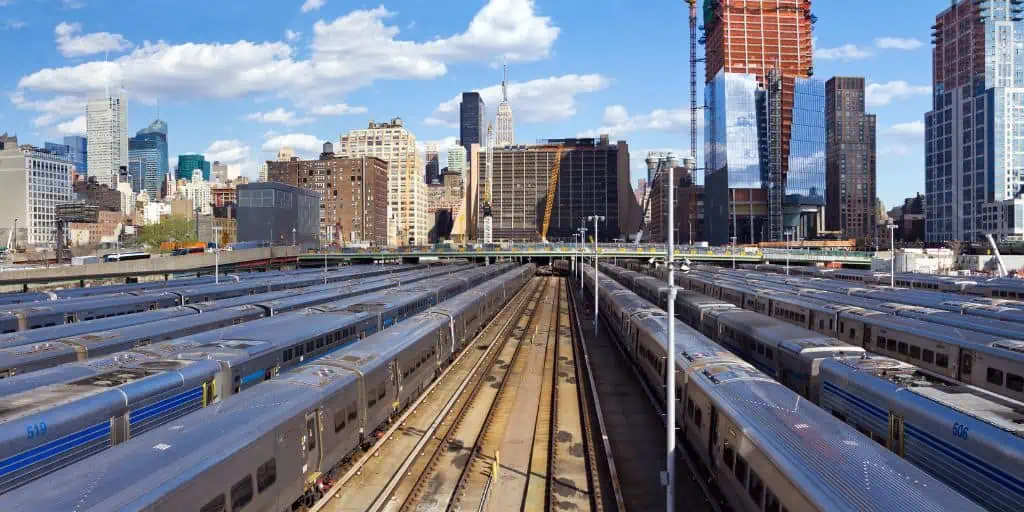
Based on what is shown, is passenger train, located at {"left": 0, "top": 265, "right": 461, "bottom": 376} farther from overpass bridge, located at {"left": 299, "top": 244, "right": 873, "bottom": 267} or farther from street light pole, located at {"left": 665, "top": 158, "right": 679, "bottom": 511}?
overpass bridge, located at {"left": 299, "top": 244, "right": 873, "bottom": 267}

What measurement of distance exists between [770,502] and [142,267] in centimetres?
8110

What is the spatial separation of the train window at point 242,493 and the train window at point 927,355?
69.4 ft

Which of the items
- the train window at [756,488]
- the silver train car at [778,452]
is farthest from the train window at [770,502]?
the train window at [756,488]

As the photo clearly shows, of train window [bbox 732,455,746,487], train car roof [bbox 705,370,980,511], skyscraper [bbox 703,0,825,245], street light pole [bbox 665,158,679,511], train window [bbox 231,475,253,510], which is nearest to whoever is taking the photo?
train car roof [bbox 705,370,980,511]

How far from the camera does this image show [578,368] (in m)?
36.1

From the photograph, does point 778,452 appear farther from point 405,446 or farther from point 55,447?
point 55,447

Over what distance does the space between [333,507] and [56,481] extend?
7.92 meters

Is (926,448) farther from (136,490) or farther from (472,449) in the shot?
(136,490)

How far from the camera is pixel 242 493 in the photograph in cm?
1220

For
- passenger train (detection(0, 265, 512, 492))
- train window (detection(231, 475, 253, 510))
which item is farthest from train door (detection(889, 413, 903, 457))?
passenger train (detection(0, 265, 512, 492))

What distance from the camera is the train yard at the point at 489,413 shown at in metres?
11.3

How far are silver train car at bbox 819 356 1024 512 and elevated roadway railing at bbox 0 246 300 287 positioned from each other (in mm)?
63010

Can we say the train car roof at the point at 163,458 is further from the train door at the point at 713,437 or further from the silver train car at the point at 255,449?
the train door at the point at 713,437

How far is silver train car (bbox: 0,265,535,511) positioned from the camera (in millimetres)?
9875
